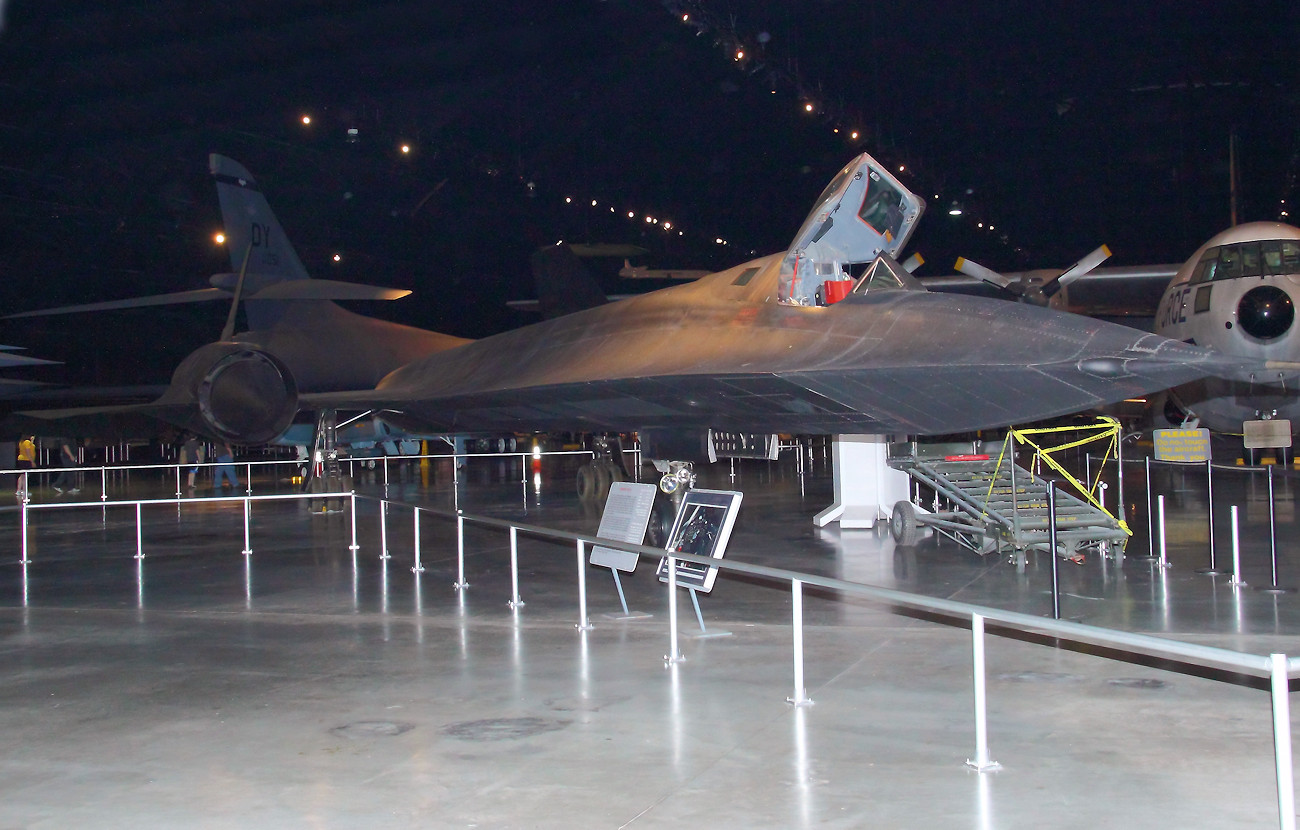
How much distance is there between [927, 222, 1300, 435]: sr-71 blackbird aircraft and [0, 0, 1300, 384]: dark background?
4.64 metres

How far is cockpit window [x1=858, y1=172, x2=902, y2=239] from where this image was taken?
27.6 ft

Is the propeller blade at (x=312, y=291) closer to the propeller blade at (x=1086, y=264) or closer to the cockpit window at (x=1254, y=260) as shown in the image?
the propeller blade at (x=1086, y=264)

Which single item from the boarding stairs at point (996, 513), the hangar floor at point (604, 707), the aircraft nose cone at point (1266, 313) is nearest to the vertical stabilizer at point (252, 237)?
the hangar floor at point (604, 707)

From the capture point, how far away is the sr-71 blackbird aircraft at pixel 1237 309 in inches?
551

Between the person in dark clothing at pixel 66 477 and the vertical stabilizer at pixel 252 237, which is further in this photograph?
the person in dark clothing at pixel 66 477

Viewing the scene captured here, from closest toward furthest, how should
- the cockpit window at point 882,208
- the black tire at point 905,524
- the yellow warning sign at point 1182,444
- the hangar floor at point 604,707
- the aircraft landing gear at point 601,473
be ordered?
1. the hangar floor at point 604,707
2. the cockpit window at point 882,208
3. the black tire at point 905,524
4. the yellow warning sign at point 1182,444
5. the aircraft landing gear at point 601,473

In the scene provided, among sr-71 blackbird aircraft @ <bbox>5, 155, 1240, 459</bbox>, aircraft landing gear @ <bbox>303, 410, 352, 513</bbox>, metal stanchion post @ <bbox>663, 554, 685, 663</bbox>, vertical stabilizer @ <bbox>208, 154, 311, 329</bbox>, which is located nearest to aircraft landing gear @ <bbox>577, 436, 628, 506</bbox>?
sr-71 blackbird aircraft @ <bbox>5, 155, 1240, 459</bbox>

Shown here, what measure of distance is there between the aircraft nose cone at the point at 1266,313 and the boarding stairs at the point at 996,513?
565 cm

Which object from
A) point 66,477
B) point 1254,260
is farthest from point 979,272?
point 66,477

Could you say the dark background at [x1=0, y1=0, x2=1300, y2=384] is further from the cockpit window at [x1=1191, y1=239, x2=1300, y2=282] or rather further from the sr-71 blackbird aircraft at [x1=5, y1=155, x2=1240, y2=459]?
the sr-71 blackbird aircraft at [x1=5, y1=155, x2=1240, y2=459]

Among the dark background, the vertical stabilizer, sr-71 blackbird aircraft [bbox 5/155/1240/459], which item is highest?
the dark background

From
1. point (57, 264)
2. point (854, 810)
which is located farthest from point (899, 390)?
point (57, 264)

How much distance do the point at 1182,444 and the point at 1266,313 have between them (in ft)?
7.29

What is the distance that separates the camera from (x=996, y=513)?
951 centimetres
